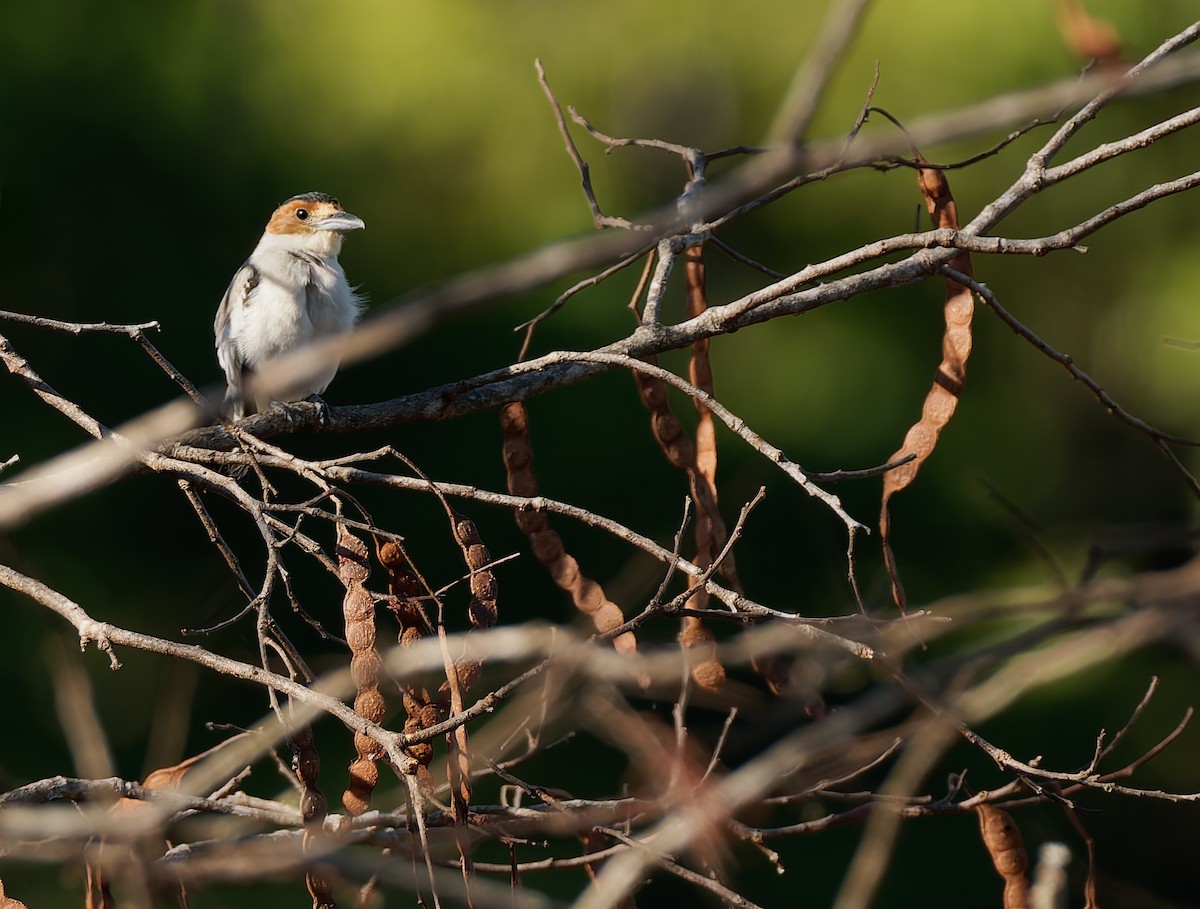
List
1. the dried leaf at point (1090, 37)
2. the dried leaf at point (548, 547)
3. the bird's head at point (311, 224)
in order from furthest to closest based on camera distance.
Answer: the bird's head at point (311, 224), the dried leaf at point (548, 547), the dried leaf at point (1090, 37)

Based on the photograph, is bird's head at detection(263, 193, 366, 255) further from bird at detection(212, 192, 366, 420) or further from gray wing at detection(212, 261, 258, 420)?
gray wing at detection(212, 261, 258, 420)

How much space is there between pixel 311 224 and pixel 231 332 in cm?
42

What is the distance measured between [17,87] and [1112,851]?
5.07 metres

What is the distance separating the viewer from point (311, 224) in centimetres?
371

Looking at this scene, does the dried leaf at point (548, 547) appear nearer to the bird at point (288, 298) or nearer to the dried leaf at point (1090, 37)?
the dried leaf at point (1090, 37)

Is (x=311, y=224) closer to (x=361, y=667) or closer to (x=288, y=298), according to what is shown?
(x=288, y=298)

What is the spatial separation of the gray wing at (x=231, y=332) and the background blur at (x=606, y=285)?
684 millimetres

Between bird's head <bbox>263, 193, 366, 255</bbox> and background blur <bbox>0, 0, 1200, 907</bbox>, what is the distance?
2.24ft

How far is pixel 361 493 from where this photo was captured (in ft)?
14.8

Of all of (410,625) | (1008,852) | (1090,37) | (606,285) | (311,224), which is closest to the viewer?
(1090,37)

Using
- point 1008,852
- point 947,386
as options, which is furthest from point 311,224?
point 1008,852

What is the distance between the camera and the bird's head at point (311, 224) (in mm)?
3705

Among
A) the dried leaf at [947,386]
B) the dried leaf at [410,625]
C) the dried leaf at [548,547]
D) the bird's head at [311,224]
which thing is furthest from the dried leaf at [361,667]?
the bird's head at [311,224]

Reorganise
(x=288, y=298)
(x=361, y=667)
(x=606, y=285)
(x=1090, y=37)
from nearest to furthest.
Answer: (x=1090, y=37)
(x=361, y=667)
(x=288, y=298)
(x=606, y=285)
